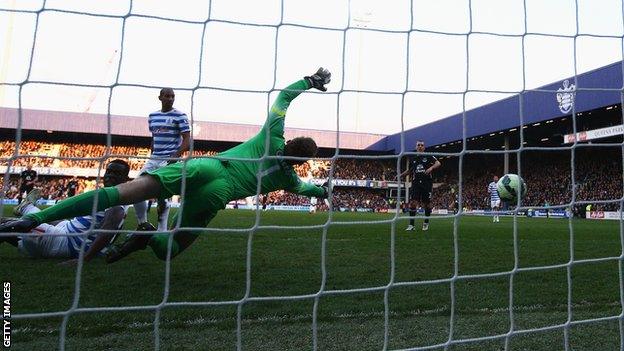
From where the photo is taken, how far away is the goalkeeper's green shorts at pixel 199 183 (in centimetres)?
282

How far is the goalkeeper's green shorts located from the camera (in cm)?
282

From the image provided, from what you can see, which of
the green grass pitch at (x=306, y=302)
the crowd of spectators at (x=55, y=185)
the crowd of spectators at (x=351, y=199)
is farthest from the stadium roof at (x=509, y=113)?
the crowd of spectators at (x=55, y=185)

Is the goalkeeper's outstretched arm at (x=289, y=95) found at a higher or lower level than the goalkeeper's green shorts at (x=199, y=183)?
higher

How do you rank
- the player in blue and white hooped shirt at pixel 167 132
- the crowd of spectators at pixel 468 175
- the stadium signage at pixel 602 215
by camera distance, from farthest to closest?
1. the crowd of spectators at pixel 468 175
2. the stadium signage at pixel 602 215
3. the player in blue and white hooped shirt at pixel 167 132

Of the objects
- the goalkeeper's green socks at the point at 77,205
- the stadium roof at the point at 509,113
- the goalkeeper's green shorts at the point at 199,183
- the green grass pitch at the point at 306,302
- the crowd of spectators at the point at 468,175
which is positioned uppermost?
the stadium roof at the point at 509,113

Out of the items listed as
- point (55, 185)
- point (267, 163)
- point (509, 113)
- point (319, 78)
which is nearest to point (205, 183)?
point (267, 163)

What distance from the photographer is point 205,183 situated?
288 cm

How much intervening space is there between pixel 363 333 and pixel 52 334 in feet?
4.48

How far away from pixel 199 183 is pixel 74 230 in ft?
4.30

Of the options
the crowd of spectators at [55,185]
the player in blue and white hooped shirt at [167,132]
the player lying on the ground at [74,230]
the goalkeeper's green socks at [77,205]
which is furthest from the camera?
the crowd of spectators at [55,185]

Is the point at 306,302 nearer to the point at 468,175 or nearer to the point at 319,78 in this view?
the point at 319,78

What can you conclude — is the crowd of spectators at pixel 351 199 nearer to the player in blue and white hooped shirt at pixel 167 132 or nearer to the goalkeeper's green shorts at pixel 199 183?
the player in blue and white hooped shirt at pixel 167 132

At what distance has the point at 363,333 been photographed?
2.30m

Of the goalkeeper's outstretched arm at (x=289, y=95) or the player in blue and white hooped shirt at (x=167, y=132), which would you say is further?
the player in blue and white hooped shirt at (x=167, y=132)
